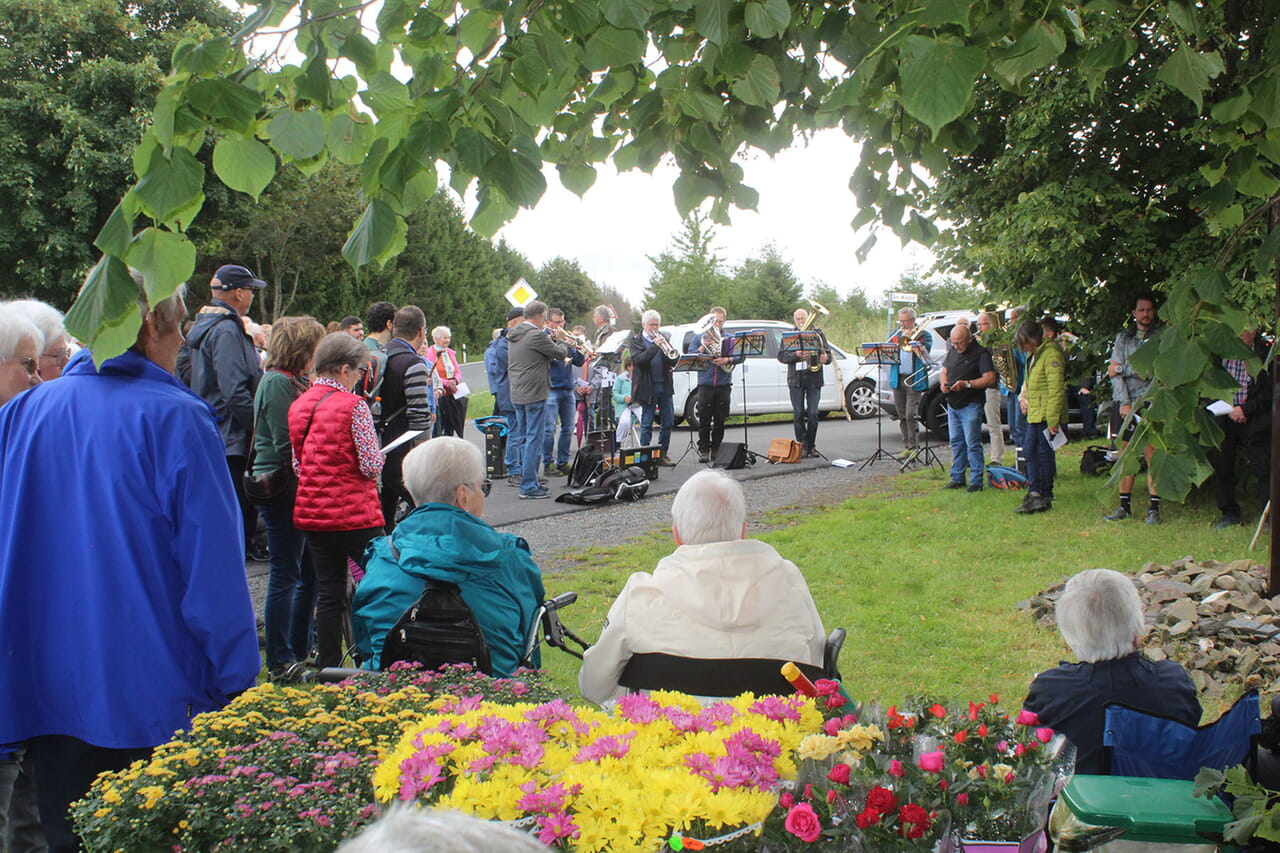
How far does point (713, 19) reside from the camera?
207cm

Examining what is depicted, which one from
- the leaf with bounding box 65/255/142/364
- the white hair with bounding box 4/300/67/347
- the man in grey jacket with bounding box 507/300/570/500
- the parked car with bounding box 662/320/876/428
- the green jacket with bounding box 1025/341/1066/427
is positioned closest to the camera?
the leaf with bounding box 65/255/142/364

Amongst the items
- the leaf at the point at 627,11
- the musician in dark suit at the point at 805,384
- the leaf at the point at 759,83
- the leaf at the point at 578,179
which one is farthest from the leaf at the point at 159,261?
the musician in dark suit at the point at 805,384

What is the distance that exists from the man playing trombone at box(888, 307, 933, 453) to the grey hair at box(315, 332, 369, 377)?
9.58 metres

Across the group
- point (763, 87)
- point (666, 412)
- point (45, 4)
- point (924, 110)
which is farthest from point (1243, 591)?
point (45, 4)

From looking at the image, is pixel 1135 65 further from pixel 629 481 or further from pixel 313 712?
pixel 313 712

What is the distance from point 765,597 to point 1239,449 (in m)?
7.94

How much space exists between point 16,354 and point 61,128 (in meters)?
25.9

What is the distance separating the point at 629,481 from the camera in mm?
11055

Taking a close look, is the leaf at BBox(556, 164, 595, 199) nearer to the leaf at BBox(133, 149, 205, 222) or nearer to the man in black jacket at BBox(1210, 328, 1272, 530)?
the leaf at BBox(133, 149, 205, 222)

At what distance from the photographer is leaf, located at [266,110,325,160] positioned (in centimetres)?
188

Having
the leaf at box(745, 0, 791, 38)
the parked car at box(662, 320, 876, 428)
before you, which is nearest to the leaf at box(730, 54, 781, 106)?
the leaf at box(745, 0, 791, 38)

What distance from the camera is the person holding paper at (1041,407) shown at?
30.9 feet

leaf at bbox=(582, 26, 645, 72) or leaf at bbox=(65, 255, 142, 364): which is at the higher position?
leaf at bbox=(582, 26, 645, 72)

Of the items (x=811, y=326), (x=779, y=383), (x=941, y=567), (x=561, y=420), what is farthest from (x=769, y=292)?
(x=941, y=567)
